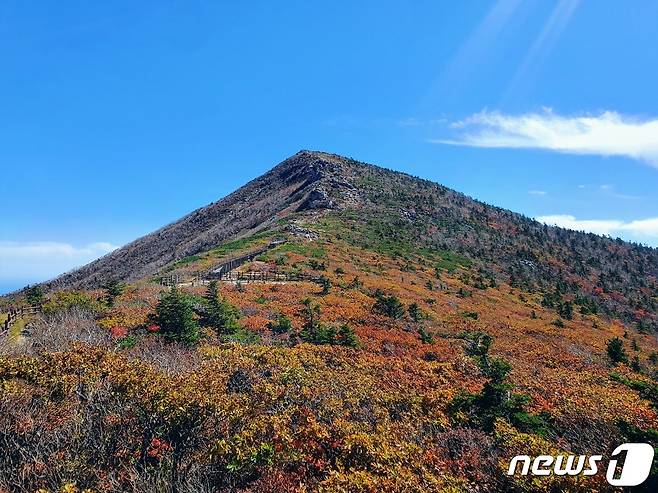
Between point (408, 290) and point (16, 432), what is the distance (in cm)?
3602

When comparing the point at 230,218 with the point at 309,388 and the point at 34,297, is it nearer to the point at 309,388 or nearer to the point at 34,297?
the point at 34,297

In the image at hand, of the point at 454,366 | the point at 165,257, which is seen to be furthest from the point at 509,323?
the point at 165,257

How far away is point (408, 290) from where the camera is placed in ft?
136

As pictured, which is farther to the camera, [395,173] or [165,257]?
[395,173]

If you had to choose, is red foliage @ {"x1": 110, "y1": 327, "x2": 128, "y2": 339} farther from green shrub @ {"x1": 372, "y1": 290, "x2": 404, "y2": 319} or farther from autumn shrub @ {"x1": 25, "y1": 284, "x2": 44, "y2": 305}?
green shrub @ {"x1": 372, "y1": 290, "x2": 404, "y2": 319}

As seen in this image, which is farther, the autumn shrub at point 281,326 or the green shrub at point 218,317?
the autumn shrub at point 281,326

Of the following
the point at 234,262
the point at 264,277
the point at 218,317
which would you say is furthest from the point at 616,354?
the point at 234,262

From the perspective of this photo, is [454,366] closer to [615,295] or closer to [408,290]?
[408,290]

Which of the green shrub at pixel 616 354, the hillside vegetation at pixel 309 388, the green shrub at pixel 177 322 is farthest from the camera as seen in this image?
the green shrub at pixel 616 354

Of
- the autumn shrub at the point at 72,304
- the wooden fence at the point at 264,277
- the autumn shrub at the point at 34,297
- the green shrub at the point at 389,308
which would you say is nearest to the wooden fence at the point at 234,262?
the wooden fence at the point at 264,277

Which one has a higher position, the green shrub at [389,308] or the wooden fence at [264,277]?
the wooden fence at [264,277]

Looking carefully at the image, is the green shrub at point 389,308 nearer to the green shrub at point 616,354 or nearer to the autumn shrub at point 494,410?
the green shrub at point 616,354

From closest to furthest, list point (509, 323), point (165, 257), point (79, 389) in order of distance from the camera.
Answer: point (79, 389) < point (509, 323) < point (165, 257)

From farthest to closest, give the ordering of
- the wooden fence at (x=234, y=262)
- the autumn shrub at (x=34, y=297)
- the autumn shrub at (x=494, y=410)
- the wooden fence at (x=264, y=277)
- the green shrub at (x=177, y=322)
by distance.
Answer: the wooden fence at (x=234, y=262)
the wooden fence at (x=264, y=277)
the autumn shrub at (x=34, y=297)
the green shrub at (x=177, y=322)
the autumn shrub at (x=494, y=410)
